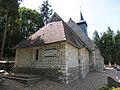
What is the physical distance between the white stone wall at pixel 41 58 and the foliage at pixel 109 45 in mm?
28172

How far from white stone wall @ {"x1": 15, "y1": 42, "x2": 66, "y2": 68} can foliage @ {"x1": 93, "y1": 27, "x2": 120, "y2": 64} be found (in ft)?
92.4

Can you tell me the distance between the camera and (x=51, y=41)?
11.2 m

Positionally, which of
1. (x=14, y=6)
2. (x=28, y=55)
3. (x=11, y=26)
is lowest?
(x=28, y=55)

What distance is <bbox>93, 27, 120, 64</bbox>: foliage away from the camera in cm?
3588

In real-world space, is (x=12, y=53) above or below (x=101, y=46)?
below

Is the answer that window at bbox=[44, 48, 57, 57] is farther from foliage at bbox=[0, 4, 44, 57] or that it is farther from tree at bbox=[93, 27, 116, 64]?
tree at bbox=[93, 27, 116, 64]

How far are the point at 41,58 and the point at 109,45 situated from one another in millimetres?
30507

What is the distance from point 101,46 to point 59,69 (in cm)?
3045

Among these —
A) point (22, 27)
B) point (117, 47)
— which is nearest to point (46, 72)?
point (22, 27)

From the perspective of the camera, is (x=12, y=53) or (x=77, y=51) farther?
(x=12, y=53)

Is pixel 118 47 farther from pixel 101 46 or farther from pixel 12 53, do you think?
pixel 12 53

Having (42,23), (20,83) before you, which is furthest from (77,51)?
(42,23)

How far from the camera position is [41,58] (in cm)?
1198

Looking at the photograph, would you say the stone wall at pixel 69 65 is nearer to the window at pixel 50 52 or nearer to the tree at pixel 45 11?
the window at pixel 50 52
